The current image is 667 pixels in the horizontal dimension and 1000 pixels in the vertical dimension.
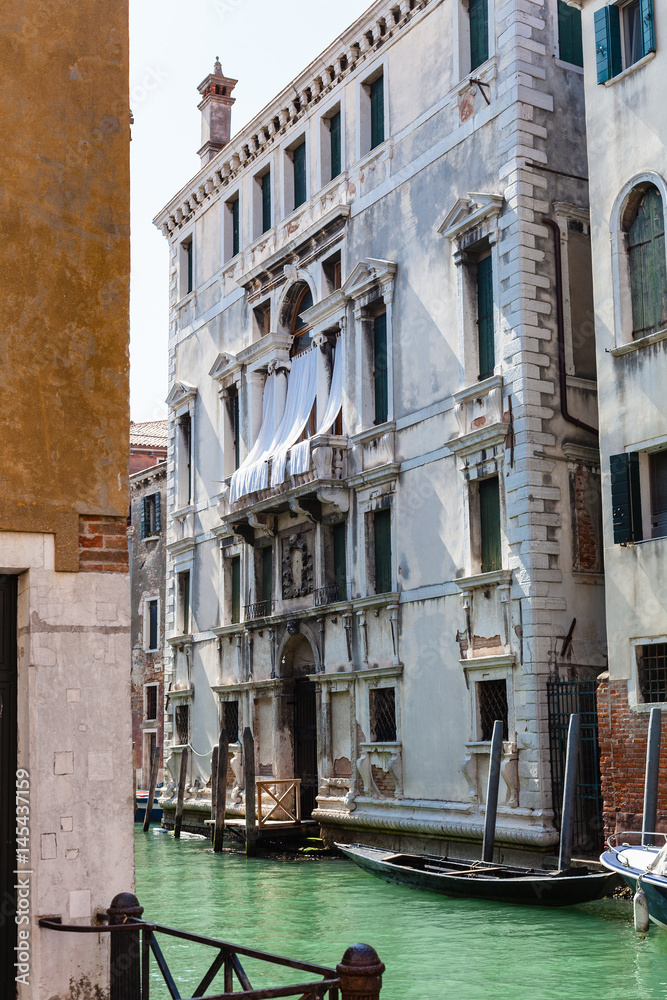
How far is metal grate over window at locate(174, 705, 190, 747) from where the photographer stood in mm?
24859

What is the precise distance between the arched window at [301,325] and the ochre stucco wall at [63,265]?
14.9 meters

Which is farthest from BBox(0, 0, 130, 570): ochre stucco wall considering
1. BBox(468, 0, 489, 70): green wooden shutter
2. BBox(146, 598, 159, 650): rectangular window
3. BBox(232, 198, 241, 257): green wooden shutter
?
BBox(146, 598, 159, 650): rectangular window

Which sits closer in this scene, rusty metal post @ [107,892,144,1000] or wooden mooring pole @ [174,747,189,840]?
rusty metal post @ [107,892,144,1000]

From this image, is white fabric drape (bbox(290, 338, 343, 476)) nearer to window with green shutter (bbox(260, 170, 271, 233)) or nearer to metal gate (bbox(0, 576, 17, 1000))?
window with green shutter (bbox(260, 170, 271, 233))

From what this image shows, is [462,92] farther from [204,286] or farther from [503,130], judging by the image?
[204,286]

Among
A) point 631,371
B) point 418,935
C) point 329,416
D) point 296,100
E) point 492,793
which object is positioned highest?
point 296,100

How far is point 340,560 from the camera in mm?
19453

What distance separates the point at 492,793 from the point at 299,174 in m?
12.1

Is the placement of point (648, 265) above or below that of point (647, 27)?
below

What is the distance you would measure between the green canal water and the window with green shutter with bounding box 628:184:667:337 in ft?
20.3

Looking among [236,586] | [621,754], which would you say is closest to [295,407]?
[236,586]

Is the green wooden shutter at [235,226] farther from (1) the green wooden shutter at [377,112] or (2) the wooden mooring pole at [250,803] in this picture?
(2) the wooden mooring pole at [250,803]

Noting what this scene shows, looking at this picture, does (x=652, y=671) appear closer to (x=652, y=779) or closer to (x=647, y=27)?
(x=652, y=779)

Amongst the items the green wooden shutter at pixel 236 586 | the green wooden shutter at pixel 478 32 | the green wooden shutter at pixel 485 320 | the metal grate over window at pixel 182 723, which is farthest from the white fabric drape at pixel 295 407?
the metal grate over window at pixel 182 723
